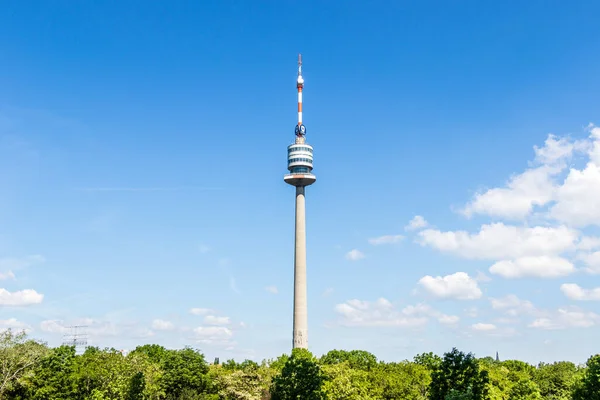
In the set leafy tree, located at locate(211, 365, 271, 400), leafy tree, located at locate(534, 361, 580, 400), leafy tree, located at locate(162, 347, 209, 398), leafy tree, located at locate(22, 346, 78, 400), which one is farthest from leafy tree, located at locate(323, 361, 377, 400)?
leafy tree, located at locate(534, 361, 580, 400)

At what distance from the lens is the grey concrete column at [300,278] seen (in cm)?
16831

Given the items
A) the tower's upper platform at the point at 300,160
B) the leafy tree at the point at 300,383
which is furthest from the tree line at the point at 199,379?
the tower's upper platform at the point at 300,160

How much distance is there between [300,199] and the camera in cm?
18150

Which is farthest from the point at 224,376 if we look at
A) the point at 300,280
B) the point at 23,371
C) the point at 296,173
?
the point at 296,173

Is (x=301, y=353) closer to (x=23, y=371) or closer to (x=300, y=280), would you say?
(x=23, y=371)

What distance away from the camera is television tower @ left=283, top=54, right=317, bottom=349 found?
16962 centimetres

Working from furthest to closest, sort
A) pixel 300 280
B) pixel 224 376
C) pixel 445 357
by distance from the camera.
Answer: pixel 300 280 → pixel 224 376 → pixel 445 357

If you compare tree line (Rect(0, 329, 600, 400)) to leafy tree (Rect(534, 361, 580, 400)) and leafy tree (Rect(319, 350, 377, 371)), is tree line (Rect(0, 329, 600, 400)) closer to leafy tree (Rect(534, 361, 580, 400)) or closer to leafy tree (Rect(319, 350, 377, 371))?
leafy tree (Rect(534, 361, 580, 400))

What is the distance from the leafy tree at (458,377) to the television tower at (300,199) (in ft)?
346

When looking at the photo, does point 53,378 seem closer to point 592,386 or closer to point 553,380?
point 592,386

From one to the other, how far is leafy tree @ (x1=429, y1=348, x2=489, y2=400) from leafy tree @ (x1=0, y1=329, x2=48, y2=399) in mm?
60639

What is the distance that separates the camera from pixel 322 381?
265 feet

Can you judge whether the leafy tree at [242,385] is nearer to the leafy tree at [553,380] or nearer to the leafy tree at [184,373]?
the leafy tree at [184,373]

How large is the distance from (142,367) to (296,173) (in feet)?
319
